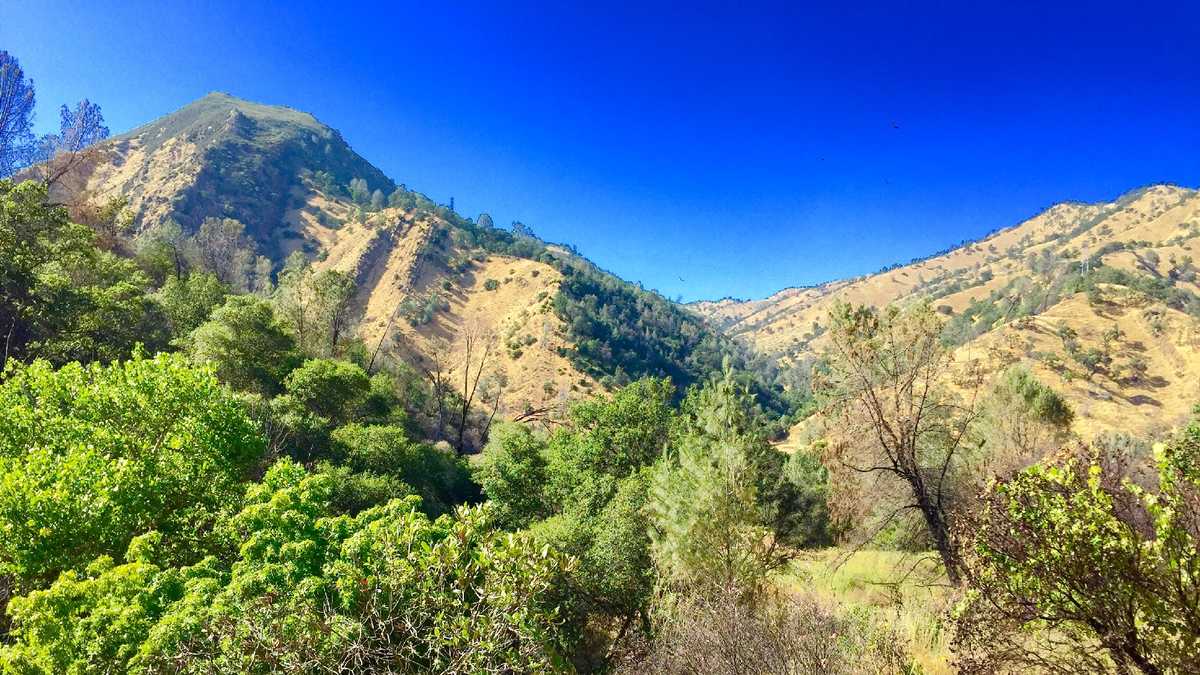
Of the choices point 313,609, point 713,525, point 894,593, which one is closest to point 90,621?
point 313,609

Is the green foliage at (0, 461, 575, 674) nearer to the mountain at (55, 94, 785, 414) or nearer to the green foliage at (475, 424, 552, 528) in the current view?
the green foliage at (475, 424, 552, 528)

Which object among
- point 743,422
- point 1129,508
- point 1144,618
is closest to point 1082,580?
point 1144,618

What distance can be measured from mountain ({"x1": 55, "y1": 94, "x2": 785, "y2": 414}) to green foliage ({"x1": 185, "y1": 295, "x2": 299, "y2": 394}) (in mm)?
26432

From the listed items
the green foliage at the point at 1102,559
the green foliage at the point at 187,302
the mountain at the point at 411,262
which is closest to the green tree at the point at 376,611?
the green foliage at the point at 1102,559

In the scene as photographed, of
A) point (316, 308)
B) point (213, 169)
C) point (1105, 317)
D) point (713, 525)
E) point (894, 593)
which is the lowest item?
point (894, 593)

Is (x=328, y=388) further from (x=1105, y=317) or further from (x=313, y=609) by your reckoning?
(x=1105, y=317)

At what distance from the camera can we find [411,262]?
8706 cm

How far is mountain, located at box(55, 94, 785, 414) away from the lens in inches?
2872

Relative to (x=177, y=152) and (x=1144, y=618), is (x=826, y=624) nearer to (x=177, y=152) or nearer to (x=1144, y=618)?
(x=1144, y=618)

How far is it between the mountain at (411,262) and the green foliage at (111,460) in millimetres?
43715

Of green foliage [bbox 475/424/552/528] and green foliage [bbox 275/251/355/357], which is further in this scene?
green foliage [bbox 275/251/355/357]

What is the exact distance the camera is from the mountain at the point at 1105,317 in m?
53.9

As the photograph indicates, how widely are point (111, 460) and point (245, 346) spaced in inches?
713

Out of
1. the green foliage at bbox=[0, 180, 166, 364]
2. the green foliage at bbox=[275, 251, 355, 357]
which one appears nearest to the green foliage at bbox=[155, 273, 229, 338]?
the green foliage at bbox=[0, 180, 166, 364]
